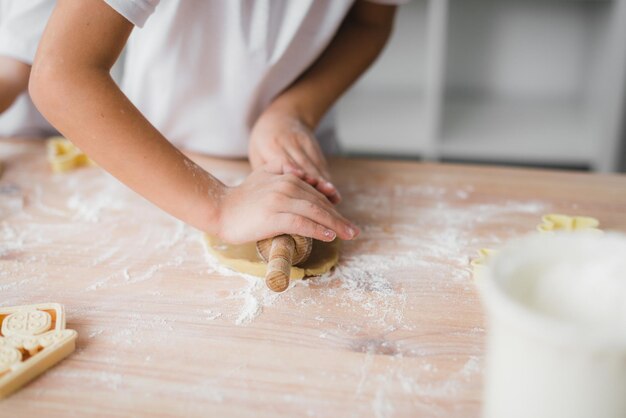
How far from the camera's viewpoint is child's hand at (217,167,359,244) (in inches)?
28.8

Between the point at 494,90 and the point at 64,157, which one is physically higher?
the point at 64,157

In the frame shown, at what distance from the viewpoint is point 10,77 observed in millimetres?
1057

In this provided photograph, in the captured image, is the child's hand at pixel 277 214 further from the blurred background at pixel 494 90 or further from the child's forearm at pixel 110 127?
the blurred background at pixel 494 90

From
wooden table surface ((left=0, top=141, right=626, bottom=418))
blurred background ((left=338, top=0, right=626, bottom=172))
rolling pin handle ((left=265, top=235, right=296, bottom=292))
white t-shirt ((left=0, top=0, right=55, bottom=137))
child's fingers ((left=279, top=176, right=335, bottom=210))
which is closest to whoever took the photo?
wooden table surface ((left=0, top=141, right=626, bottom=418))

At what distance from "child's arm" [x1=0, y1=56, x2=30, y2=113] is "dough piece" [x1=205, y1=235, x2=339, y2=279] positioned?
19.9 inches

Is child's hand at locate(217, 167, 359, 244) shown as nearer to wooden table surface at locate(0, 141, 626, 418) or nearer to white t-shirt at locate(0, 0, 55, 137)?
wooden table surface at locate(0, 141, 626, 418)

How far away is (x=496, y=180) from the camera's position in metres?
1.02

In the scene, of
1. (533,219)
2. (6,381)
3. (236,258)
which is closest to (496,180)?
(533,219)

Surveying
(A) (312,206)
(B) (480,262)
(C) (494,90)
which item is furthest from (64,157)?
(C) (494,90)

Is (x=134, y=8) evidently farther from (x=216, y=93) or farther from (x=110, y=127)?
(x=216, y=93)

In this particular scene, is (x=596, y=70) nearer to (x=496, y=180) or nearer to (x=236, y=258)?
(x=496, y=180)

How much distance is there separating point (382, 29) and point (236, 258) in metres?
0.64

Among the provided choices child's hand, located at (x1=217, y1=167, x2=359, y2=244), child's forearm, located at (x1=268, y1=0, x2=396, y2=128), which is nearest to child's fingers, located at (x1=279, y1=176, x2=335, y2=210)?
child's hand, located at (x1=217, y1=167, x2=359, y2=244)

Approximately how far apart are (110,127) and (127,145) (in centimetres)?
3
